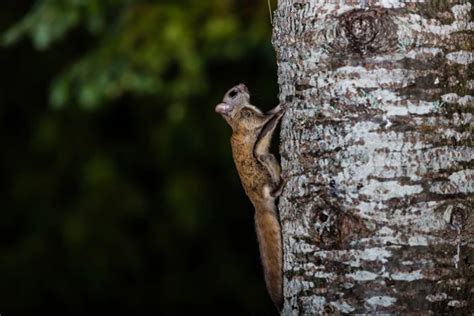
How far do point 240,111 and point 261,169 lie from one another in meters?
0.24

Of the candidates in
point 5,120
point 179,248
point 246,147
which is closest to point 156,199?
point 179,248

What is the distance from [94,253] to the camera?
631 cm

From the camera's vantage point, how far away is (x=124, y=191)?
6.41 meters

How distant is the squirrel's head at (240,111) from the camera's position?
2.88 m

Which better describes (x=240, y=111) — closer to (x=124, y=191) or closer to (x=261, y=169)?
(x=261, y=169)

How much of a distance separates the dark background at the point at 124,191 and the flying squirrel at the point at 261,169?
2635 millimetres

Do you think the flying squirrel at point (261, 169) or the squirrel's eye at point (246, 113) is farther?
the squirrel's eye at point (246, 113)

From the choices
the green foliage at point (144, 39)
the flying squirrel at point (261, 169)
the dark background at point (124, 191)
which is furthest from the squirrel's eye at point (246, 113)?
the dark background at point (124, 191)

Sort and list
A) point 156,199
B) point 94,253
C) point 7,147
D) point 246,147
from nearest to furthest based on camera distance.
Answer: point 246,147
point 94,253
point 156,199
point 7,147

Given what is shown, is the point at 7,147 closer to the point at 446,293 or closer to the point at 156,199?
the point at 156,199

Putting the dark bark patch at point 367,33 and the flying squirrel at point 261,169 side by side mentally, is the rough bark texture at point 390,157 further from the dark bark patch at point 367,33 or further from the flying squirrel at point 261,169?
the flying squirrel at point 261,169

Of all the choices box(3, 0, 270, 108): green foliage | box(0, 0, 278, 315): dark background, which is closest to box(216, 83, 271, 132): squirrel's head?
box(3, 0, 270, 108): green foliage

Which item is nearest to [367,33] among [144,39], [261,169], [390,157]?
[390,157]

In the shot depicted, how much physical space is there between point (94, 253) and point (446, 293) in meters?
4.45
